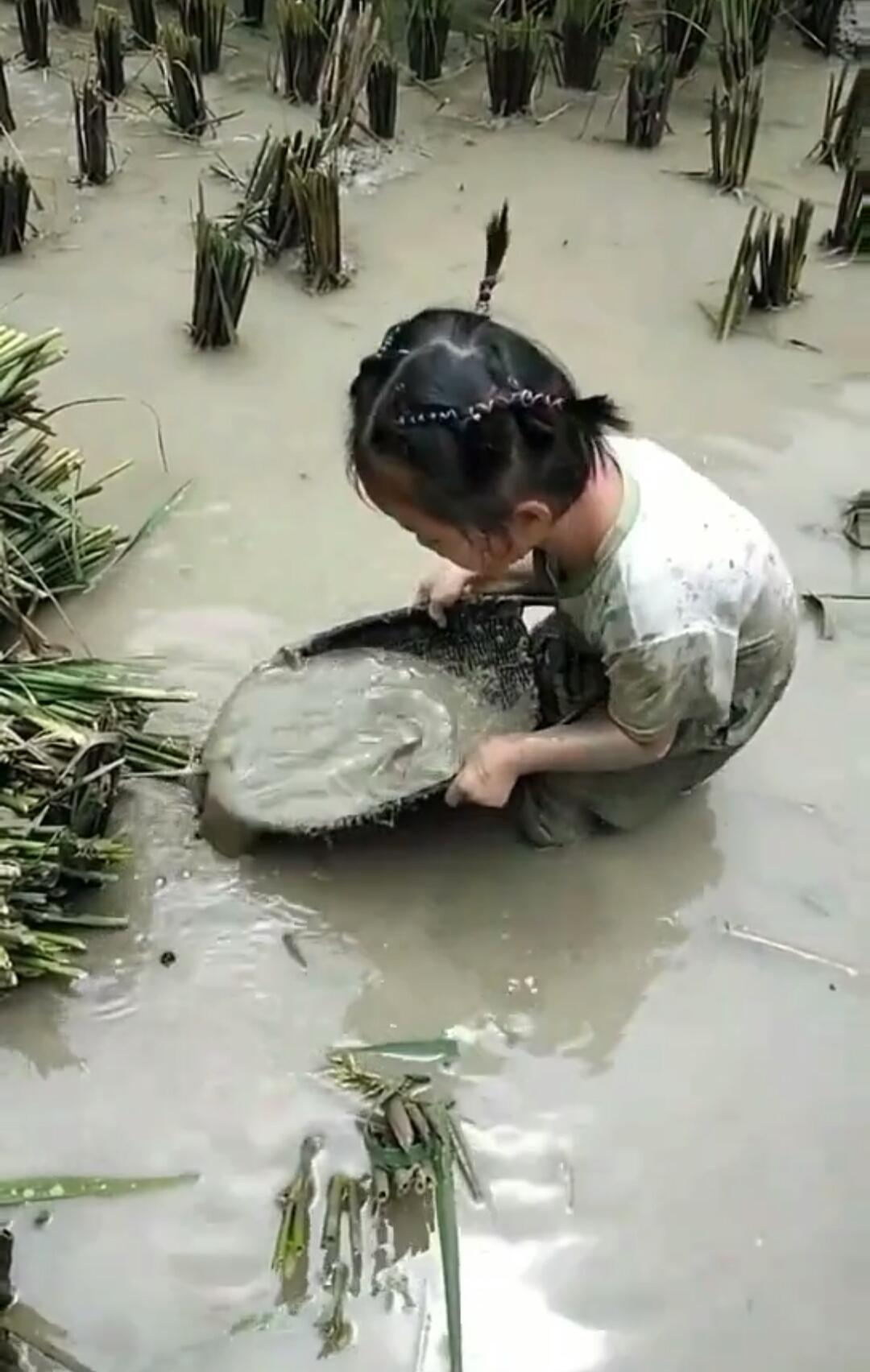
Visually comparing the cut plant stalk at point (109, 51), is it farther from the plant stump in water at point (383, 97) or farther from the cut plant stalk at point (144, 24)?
the plant stump in water at point (383, 97)

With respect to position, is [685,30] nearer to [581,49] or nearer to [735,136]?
[581,49]

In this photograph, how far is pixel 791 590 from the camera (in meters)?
2.31

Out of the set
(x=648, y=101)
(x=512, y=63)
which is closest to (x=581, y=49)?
(x=512, y=63)

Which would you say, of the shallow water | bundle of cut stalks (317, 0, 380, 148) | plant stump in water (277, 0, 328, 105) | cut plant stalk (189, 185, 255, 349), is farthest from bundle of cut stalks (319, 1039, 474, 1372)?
plant stump in water (277, 0, 328, 105)

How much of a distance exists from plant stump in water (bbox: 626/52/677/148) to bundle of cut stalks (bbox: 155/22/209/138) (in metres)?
1.02

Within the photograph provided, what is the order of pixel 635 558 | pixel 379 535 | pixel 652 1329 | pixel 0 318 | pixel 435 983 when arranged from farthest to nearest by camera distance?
1. pixel 0 318
2. pixel 379 535
3. pixel 435 983
4. pixel 635 558
5. pixel 652 1329

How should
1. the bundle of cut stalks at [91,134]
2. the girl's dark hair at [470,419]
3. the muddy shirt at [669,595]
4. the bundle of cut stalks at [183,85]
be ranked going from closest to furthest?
the girl's dark hair at [470,419], the muddy shirt at [669,595], the bundle of cut stalks at [91,134], the bundle of cut stalks at [183,85]

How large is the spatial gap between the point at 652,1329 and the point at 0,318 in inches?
93.7

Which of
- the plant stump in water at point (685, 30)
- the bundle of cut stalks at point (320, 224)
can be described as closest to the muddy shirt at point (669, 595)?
the bundle of cut stalks at point (320, 224)

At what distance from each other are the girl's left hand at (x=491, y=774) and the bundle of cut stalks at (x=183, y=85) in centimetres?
234

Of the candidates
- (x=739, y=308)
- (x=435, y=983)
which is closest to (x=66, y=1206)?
(x=435, y=983)

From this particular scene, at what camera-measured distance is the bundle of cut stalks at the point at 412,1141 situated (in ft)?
6.57

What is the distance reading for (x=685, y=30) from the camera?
425 centimetres

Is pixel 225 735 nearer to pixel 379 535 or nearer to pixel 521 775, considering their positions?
pixel 521 775
